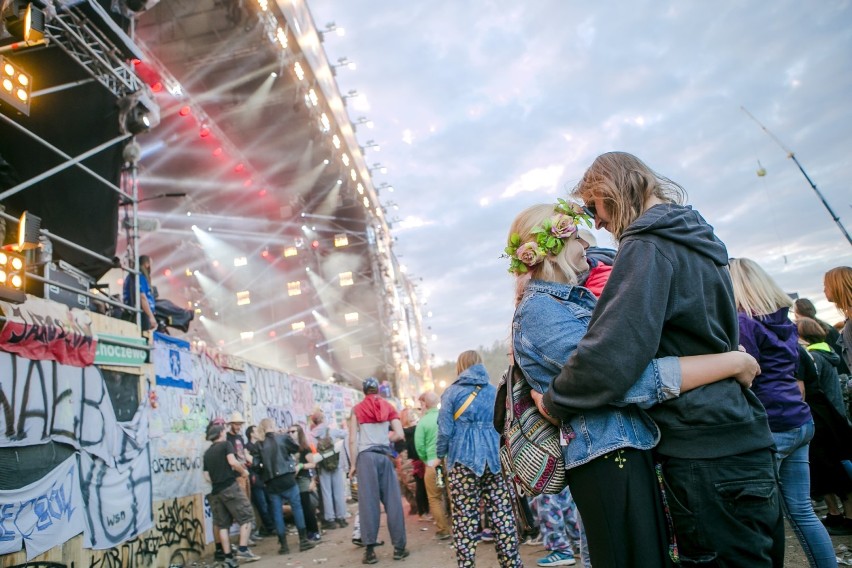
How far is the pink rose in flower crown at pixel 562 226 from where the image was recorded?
211 cm

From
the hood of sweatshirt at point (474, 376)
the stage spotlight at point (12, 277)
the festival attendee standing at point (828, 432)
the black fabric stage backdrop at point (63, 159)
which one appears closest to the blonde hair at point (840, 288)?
the festival attendee standing at point (828, 432)

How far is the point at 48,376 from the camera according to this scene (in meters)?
5.91

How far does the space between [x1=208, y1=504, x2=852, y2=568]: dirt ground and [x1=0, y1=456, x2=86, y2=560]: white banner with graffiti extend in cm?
271

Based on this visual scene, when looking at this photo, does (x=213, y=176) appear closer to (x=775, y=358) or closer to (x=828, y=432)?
(x=828, y=432)

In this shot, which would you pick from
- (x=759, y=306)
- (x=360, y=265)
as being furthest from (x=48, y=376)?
(x=360, y=265)

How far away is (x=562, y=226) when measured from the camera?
2.11 metres

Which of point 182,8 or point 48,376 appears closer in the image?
point 48,376

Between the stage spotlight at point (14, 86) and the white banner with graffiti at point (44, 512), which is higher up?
the stage spotlight at point (14, 86)

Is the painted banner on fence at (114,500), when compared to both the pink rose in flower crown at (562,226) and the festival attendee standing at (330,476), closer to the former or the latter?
the festival attendee standing at (330,476)

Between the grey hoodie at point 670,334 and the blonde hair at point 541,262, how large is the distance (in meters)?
0.30

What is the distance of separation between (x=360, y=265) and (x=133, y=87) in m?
23.5

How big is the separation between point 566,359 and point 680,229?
23.4 inches

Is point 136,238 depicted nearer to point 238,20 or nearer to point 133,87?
point 133,87

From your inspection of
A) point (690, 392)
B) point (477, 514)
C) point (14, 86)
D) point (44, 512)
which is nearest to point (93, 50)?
point (14, 86)
